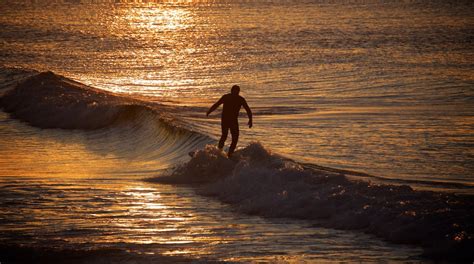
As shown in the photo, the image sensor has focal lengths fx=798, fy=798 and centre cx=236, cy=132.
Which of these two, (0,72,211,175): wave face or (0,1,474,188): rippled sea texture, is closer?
(0,72,211,175): wave face

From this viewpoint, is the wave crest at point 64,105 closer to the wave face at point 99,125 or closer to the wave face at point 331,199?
the wave face at point 99,125

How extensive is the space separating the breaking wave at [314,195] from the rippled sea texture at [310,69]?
162 centimetres

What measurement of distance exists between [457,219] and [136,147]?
38.2ft

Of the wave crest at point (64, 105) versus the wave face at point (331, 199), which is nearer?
the wave face at point (331, 199)

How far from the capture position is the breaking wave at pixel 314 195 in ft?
41.9

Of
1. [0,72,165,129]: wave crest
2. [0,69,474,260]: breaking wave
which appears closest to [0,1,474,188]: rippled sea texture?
[0,69,474,260]: breaking wave

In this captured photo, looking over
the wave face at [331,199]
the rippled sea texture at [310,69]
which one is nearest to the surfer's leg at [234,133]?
the wave face at [331,199]

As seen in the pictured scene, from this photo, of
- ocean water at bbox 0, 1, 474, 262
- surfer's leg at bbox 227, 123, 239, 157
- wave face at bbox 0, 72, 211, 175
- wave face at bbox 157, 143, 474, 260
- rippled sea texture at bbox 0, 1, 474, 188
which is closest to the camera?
wave face at bbox 157, 143, 474, 260

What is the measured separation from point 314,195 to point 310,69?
76.4ft

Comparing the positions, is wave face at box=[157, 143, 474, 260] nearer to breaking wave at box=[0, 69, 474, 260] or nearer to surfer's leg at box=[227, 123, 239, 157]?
breaking wave at box=[0, 69, 474, 260]

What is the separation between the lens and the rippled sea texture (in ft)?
67.6

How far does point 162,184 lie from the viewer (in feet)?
57.0

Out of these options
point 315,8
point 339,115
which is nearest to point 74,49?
point 339,115

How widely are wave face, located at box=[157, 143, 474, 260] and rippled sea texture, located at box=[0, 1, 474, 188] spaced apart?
1.98m
